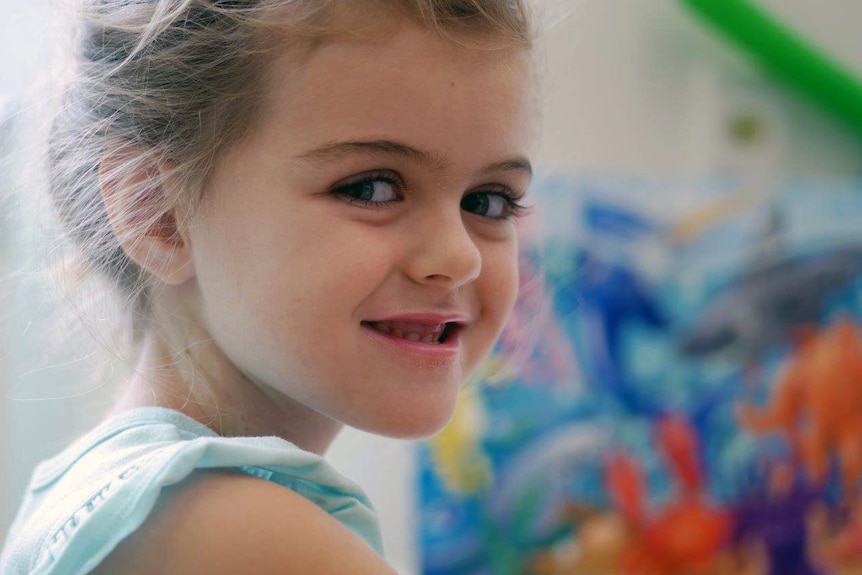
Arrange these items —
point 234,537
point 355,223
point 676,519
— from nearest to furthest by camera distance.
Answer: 1. point 234,537
2. point 355,223
3. point 676,519

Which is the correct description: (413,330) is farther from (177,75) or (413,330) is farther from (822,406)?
(822,406)

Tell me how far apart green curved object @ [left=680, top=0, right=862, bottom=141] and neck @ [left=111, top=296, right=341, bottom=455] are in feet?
4.02

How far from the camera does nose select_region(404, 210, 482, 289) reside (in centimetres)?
53

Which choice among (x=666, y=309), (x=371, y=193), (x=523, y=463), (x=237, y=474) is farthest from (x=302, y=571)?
(x=666, y=309)

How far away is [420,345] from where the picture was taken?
559 mm

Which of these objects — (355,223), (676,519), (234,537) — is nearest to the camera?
(234,537)

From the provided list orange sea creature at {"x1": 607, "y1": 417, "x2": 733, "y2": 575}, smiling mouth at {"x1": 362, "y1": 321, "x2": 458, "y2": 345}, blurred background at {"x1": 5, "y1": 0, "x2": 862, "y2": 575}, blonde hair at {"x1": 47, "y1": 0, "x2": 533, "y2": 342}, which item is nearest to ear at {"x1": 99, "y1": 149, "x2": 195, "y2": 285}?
blonde hair at {"x1": 47, "y1": 0, "x2": 533, "y2": 342}

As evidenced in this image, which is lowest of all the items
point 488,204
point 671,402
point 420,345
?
point 420,345

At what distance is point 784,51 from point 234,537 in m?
1.42

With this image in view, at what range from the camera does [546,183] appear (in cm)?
157

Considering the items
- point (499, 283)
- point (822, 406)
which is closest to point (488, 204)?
point (499, 283)

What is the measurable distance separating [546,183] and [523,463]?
1.45 feet

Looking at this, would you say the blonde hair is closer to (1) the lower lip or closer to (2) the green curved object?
(1) the lower lip

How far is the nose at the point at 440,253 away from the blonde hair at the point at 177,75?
0.34 ft
